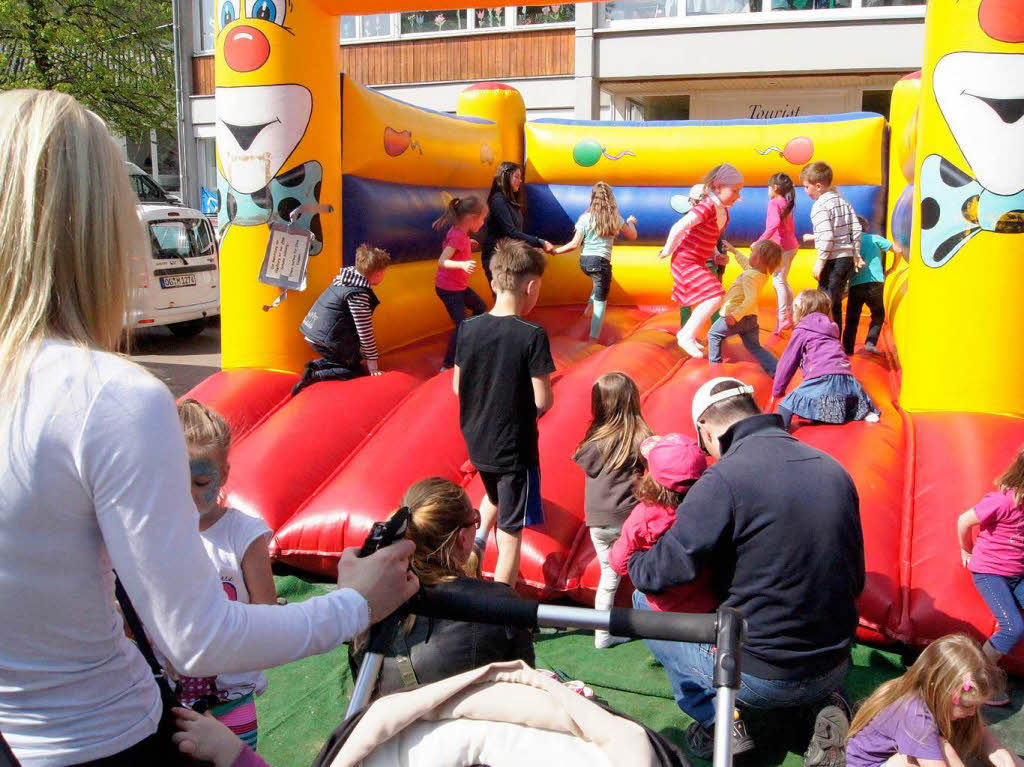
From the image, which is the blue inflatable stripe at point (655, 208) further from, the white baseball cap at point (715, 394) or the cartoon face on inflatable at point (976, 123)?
the white baseball cap at point (715, 394)

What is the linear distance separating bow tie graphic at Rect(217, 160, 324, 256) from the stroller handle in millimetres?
4018

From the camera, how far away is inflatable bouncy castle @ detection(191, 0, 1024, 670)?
13.3 ft

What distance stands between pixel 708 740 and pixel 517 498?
1.25 meters

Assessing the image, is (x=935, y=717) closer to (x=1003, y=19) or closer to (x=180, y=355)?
(x=1003, y=19)

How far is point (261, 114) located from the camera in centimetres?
521

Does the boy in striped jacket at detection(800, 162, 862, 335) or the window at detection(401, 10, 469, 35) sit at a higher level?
the window at detection(401, 10, 469, 35)

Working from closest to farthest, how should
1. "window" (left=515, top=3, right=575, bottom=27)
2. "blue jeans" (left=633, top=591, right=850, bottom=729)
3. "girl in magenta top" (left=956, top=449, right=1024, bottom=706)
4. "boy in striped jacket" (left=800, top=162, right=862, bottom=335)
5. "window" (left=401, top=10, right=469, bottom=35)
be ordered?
"blue jeans" (left=633, top=591, right=850, bottom=729) < "girl in magenta top" (left=956, top=449, right=1024, bottom=706) < "boy in striped jacket" (left=800, top=162, right=862, bottom=335) < "window" (left=515, top=3, right=575, bottom=27) < "window" (left=401, top=10, right=469, bottom=35)

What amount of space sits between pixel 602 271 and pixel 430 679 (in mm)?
4802

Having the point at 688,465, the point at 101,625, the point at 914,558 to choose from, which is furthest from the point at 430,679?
the point at 914,558

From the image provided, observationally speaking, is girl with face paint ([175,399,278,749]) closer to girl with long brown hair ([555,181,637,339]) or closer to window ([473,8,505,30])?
girl with long brown hair ([555,181,637,339])

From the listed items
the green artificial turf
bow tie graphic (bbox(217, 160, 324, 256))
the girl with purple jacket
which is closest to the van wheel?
bow tie graphic (bbox(217, 160, 324, 256))

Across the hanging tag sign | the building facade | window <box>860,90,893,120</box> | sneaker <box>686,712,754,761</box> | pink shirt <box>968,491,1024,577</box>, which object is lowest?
sneaker <box>686,712,754,761</box>

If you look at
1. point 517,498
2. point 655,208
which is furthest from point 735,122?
point 517,498

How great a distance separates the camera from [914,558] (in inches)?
146
